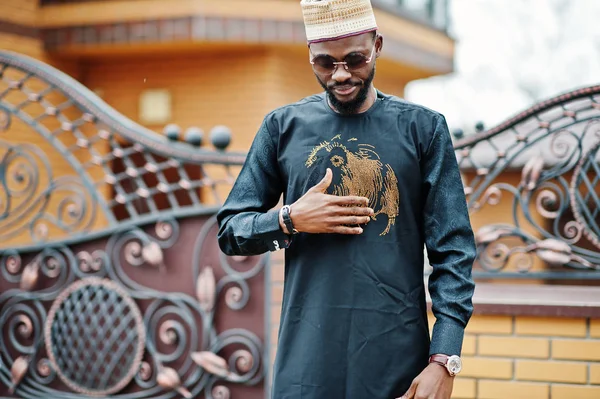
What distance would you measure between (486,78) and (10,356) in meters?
24.6

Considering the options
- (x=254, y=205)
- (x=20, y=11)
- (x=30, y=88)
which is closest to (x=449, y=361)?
(x=254, y=205)

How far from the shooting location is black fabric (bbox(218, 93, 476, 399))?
215cm

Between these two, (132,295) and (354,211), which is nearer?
(354,211)

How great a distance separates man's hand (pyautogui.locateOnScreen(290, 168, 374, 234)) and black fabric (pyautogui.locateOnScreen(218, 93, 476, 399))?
8cm

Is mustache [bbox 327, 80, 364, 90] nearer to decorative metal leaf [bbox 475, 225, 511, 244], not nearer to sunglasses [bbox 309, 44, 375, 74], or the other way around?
sunglasses [bbox 309, 44, 375, 74]

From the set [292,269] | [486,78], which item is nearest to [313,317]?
[292,269]

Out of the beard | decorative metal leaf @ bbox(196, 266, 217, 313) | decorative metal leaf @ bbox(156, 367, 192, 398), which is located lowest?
decorative metal leaf @ bbox(156, 367, 192, 398)

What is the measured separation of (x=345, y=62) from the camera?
7.00 feet

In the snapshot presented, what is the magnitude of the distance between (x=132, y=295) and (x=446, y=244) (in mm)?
2647

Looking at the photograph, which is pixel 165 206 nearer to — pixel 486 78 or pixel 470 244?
pixel 470 244

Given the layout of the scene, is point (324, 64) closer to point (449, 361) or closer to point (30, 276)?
point (449, 361)

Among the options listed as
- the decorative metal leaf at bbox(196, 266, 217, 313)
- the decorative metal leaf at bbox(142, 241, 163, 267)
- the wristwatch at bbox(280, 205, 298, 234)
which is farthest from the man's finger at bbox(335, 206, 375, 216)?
the decorative metal leaf at bbox(142, 241, 163, 267)

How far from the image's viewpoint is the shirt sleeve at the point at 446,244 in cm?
213

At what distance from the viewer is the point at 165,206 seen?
948 centimetres
